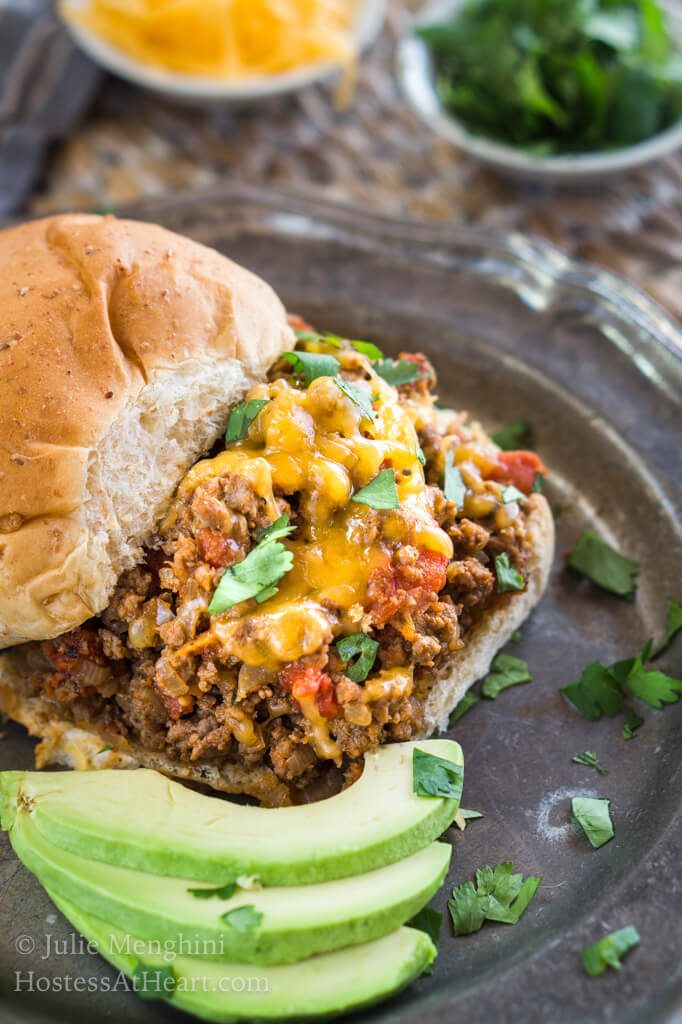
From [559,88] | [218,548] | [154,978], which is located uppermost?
[559,88]

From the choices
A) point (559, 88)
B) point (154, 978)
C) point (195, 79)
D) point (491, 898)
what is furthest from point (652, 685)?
point (195, 79)

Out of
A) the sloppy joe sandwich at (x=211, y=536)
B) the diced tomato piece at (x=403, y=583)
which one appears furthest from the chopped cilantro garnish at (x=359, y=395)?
the diced tomato piece at (x=403, y=583)

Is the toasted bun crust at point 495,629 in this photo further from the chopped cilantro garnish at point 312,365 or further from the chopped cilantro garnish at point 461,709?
the chopped cilantro garnish at point 312,365

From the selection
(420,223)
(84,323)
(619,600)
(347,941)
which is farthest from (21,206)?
(347,941)

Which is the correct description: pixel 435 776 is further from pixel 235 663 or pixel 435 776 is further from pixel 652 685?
pixel 652 685

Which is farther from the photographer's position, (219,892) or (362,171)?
(362,171)

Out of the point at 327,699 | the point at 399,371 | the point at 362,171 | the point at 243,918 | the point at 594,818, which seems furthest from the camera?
the point at 362,171

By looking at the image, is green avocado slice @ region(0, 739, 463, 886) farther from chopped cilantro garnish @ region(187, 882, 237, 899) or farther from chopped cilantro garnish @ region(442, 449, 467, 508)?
chopped cilantro garnish @ region(442, 449, 467, 508)
